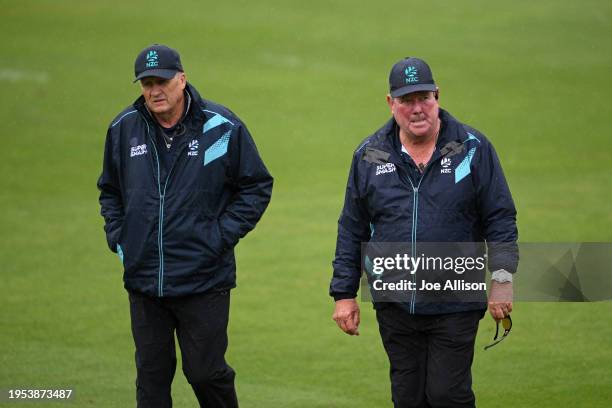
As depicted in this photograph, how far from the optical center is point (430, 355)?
6352 mm

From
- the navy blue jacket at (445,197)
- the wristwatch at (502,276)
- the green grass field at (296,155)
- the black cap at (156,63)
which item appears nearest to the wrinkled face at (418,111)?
the navy blue jacket at (445,197)

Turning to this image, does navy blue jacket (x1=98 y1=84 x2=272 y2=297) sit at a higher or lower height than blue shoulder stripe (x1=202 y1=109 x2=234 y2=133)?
lower

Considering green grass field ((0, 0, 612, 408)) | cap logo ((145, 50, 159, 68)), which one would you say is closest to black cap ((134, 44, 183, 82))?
cap logo ((145, 50, 159, 68))

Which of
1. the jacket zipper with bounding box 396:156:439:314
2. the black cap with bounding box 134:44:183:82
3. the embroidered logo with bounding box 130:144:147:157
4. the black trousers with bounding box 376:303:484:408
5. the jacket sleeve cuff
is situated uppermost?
the black cap with bounding box 134:44:183:82

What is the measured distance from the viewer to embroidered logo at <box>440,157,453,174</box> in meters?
6.27

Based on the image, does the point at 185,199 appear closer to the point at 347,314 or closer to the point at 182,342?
the point at 182,342

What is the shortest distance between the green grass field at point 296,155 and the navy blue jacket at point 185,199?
6.19 ft

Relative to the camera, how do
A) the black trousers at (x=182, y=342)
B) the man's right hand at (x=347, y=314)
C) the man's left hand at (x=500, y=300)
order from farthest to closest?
the black trousers at (x=182, y=342)
the man's right hand at (x=347, y=314)
the man's left hand at (x=500, y=300)

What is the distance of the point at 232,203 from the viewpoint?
6.83 metres

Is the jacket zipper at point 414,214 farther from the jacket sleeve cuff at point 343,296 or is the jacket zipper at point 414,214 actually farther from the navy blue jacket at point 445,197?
the jacket sleeve cuff at point 343,296

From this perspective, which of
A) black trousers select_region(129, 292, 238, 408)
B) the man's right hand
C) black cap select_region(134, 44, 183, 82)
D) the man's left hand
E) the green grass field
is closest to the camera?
the man's left hand

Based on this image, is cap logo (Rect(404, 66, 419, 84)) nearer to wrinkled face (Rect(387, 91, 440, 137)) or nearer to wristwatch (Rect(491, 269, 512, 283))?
wrinkled face (Rect(387, 91, 440, 137))

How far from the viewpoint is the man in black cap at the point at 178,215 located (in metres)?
6.59

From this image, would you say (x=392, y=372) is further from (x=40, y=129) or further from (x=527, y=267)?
(x=40, y=129)
